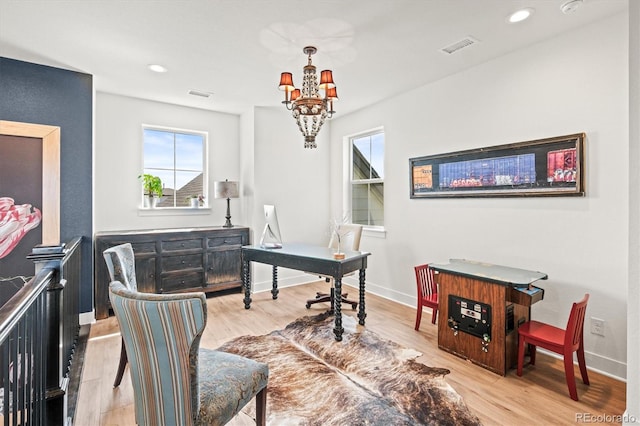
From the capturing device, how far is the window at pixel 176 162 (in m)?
4.59

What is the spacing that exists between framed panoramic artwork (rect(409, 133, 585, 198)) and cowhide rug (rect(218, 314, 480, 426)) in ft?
5.79

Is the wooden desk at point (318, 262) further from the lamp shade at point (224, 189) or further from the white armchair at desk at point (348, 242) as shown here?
the lamp shade at point (224, 189)

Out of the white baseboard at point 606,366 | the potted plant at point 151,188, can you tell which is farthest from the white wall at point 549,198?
the potted plant at point 151,188

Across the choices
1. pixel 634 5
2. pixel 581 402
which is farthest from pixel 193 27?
pixel 581 402

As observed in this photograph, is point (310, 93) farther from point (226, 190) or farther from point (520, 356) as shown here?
point (520, 356)

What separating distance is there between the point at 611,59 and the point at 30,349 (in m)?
4.07

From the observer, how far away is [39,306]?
5.17 feet

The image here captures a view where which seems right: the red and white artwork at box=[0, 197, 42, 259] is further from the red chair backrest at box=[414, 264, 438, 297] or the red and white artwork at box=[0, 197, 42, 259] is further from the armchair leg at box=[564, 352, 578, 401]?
the armchair leg at box=[564, 352, 578, 401]

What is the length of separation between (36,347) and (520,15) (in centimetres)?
365

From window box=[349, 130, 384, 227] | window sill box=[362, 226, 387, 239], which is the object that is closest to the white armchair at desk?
window sill box=[362, 226, 387, 239]

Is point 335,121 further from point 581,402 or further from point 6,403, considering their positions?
point 6,403

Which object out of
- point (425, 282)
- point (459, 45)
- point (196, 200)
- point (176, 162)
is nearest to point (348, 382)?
point (425, 282)

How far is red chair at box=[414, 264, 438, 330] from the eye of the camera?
3.29 metres

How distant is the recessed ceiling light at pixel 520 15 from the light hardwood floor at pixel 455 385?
2.74m
